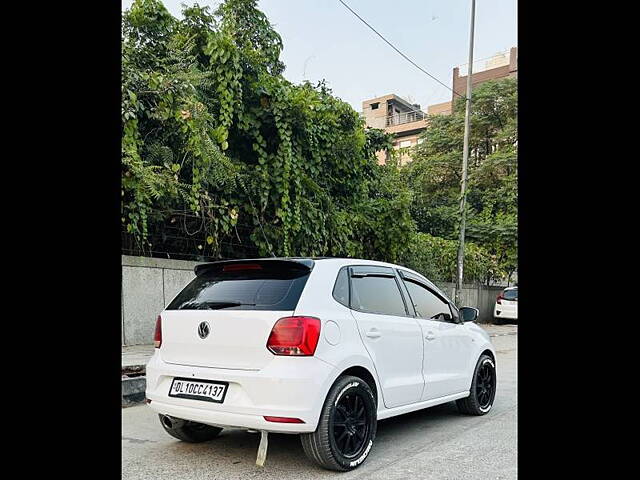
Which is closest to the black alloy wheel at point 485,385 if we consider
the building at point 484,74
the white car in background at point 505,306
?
the white car in background at point 505,306

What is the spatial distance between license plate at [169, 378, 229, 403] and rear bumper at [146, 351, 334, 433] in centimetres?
3

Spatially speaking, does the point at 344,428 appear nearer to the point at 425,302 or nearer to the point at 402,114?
the point at 425,302

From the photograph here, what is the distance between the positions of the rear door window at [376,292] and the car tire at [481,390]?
1.50 m

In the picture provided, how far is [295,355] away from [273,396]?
306 mm

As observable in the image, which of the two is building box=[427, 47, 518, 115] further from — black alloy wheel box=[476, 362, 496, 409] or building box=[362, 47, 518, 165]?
black alloy wheel box=[476, 362, 496, 409]

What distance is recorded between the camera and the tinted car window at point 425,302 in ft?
17.4

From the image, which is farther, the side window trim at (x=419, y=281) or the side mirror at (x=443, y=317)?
the side mirror at (x=443, y=317)

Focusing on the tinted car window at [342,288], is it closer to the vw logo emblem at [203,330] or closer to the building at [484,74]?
the vw logo emblem at [203,330]

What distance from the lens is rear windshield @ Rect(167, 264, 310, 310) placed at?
4109mm

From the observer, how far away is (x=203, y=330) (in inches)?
163

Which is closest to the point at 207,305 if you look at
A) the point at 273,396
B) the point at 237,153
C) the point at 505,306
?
the point at 273,396
